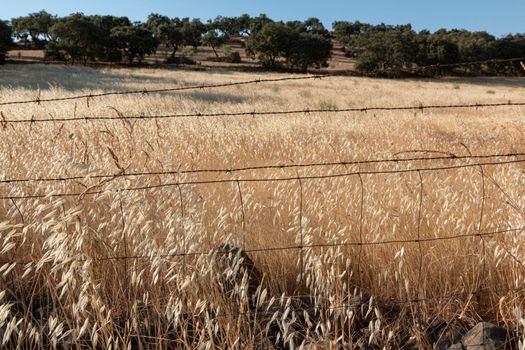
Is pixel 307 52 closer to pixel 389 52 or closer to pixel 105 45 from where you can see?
pixel 389 52

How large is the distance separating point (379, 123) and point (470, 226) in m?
7.66

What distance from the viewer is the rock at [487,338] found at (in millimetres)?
2326

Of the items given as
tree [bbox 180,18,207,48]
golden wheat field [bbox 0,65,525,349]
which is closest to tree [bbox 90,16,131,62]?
tree [bbox 180,18,207,48]

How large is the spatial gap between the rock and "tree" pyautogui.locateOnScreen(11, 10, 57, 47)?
80.9 metres

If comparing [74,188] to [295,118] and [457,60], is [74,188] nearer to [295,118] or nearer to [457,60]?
[295,118]

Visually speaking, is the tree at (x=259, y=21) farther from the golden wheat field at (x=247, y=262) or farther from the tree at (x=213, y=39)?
the golden wheat field at (x=247, y=262)

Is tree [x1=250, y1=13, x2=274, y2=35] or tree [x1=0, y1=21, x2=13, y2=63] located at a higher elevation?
tree [x1=250, y1=13, x2=274, y2=35]

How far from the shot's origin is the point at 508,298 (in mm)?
2838

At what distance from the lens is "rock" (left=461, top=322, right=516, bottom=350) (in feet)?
7.63

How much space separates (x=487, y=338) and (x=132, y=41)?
207ft

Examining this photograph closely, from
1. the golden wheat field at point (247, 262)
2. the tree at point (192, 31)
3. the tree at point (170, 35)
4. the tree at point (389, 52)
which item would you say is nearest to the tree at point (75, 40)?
the tree at point (170, 35)

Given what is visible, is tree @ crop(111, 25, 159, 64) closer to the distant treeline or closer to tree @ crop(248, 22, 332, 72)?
the distant treeline

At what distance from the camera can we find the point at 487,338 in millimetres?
2352

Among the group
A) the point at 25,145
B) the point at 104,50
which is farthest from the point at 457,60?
the point at 25,145
